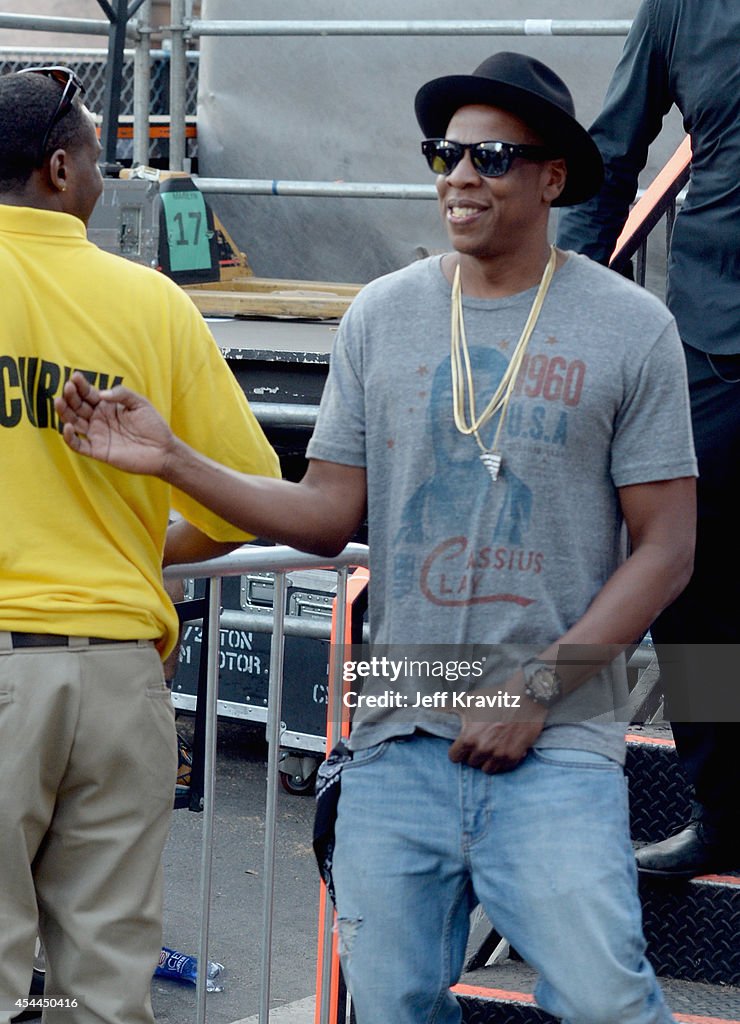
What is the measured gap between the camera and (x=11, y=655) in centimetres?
243

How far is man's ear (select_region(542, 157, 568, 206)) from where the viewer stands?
2.47m

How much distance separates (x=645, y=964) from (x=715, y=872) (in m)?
1.14

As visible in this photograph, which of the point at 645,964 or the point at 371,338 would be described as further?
the point at 371,338

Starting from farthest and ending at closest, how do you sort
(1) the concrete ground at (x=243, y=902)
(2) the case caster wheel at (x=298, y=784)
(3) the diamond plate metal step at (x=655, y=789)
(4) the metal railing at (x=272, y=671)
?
(2) the case caster wheel at (x=298, y=784)
(1) the concrete ground at (x=243, y=902)
(3) the diamond plate metal step at (x=655, y=789)
(4) the metal railing at (x=272, y=671)

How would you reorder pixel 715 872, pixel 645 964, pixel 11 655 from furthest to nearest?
pixel 715 872, pixel 11 655, pixel 645 964

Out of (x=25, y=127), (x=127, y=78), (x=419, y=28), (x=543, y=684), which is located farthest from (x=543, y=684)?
(x=127, y=78)

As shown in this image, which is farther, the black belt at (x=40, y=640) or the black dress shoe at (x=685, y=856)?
the black dress shoe at (x=685, y=856)

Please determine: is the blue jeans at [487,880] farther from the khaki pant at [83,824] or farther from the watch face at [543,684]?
the khaki pant at [83,824]

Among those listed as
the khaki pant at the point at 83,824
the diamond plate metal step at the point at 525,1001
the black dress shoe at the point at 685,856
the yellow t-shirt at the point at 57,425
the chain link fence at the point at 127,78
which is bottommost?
the diamond plate metal step at the point at 525,1001

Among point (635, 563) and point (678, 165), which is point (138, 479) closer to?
point (635, 563)

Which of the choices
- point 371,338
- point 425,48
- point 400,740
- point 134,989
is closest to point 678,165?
point 371,338

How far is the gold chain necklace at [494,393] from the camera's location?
2.32 m

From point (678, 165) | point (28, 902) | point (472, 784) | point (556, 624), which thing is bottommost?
point (28, 902)

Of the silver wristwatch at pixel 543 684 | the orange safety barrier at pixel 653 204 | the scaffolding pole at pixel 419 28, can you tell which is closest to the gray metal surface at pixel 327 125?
the scaffolding pole at pixel 419 28
